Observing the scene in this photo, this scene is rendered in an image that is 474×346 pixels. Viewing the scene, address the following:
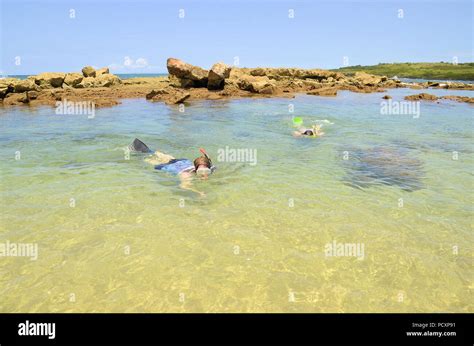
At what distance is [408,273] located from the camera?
548cm

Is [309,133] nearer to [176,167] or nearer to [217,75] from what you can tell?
[176,167]

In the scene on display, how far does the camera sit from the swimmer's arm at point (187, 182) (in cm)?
902

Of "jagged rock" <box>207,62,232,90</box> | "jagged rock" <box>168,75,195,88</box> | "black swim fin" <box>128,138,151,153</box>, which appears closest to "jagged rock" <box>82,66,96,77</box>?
"jagged rock" <box>168,75,195,88</box>

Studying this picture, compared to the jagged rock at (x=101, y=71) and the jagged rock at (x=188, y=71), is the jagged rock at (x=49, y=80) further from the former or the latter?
the jagged rock at (x=188, y=71)

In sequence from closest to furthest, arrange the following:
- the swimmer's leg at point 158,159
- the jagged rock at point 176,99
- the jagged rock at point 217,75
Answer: the swimmer's leg at point 158,159
the jagged rock at point 176,99
the jagged rock at point 217,75

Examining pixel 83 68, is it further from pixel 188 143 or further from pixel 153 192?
pixel 153 192

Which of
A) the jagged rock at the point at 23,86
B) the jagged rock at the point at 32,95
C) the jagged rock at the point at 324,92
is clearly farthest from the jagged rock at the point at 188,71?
the jagged rock at the point at 23,86

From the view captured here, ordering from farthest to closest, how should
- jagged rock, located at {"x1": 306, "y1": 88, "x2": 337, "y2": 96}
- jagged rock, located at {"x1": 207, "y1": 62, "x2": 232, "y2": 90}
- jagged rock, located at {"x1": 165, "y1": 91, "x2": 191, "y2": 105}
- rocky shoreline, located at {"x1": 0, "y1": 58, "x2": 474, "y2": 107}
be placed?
jagged rock, located at {"x1": 306, "y1": 88, "x2": 337, "y2": 96} → jagged rock, located at {"x1": 207, "y1": 62, "x2": 232, "y2": 90} → rocky shoreline, located at {"x1": 0, "y1": 58, "x2": 474, "y2": 107} → jagged rock, located at {"x1": 165, "y1": 91, "x2": 191, "y2": 105}

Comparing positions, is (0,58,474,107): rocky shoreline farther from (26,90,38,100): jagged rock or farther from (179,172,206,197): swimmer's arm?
(179,172,206,197): swimmer's arm

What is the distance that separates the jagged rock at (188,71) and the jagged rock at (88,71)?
12950 millimetres

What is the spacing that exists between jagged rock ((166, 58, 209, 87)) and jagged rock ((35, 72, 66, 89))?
1276 centimetres

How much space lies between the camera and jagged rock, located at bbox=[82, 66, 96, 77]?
43312mm

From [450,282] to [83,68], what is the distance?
Answer: 47706 mm
